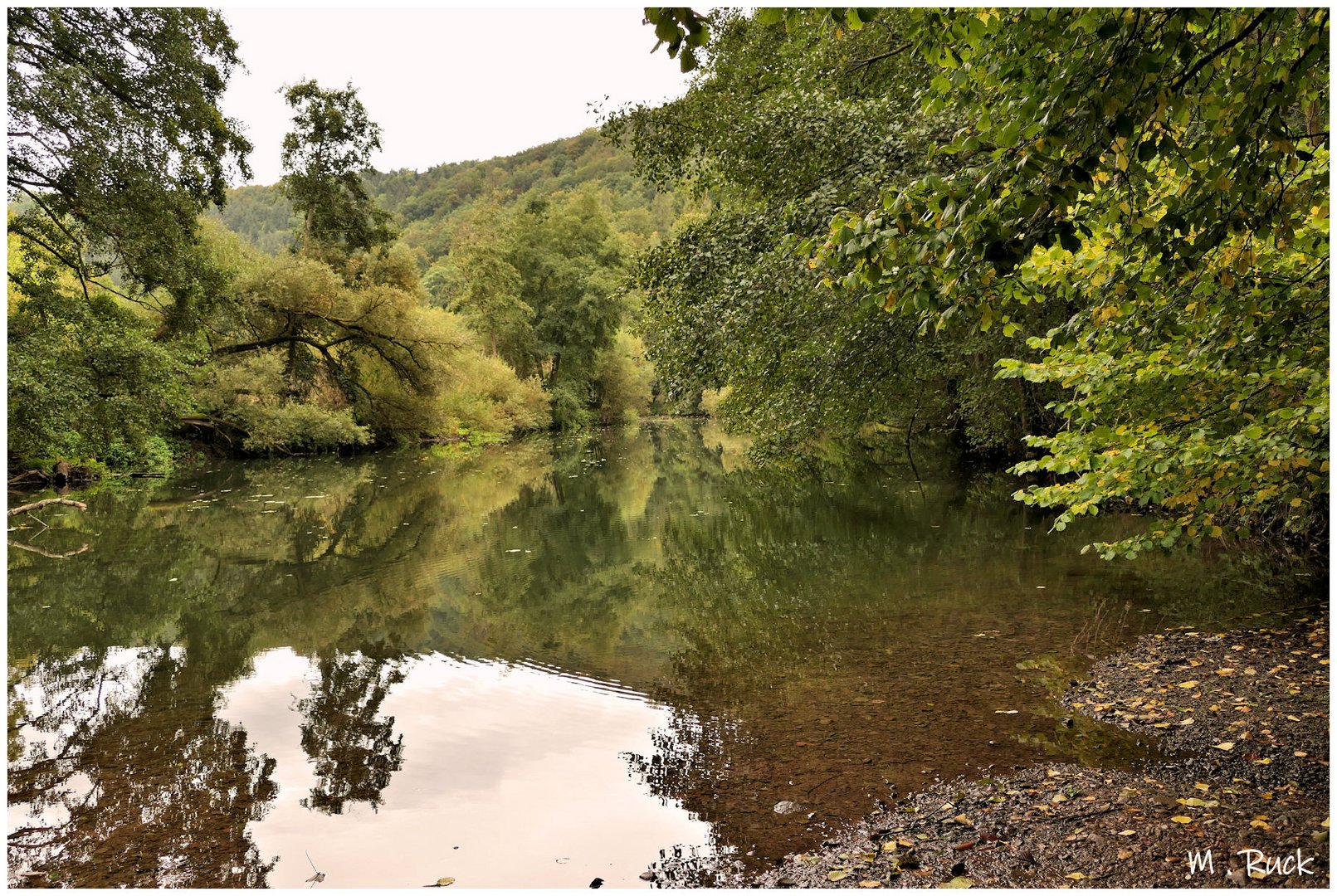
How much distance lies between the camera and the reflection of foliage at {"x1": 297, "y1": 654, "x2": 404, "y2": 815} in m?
4.98

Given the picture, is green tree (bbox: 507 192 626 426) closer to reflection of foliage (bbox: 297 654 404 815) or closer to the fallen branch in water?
the fallen branch in water

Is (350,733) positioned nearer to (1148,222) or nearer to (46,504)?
(1148,222)

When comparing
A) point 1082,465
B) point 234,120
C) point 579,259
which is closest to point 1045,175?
point 1082,465

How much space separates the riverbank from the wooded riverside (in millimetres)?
30

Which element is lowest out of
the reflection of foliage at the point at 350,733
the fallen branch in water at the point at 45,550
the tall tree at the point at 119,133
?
the reflection of foliage at the point at 350,733

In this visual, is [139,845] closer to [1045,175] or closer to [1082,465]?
[1045,175]

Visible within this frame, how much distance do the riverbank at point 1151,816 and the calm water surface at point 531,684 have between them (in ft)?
0.87

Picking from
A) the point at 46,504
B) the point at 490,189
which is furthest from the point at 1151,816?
the point at 490,189

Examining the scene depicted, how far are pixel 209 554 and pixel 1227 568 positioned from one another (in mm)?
13722

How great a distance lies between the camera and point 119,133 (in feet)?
51.2

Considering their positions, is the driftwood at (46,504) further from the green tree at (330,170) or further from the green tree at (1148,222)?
the green tree at (330,170)

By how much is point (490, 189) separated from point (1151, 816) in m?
72.5

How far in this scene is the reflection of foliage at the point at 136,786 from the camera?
161 inches

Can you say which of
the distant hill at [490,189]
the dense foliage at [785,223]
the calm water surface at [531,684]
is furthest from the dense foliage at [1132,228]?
the distant hill at [490,189]
